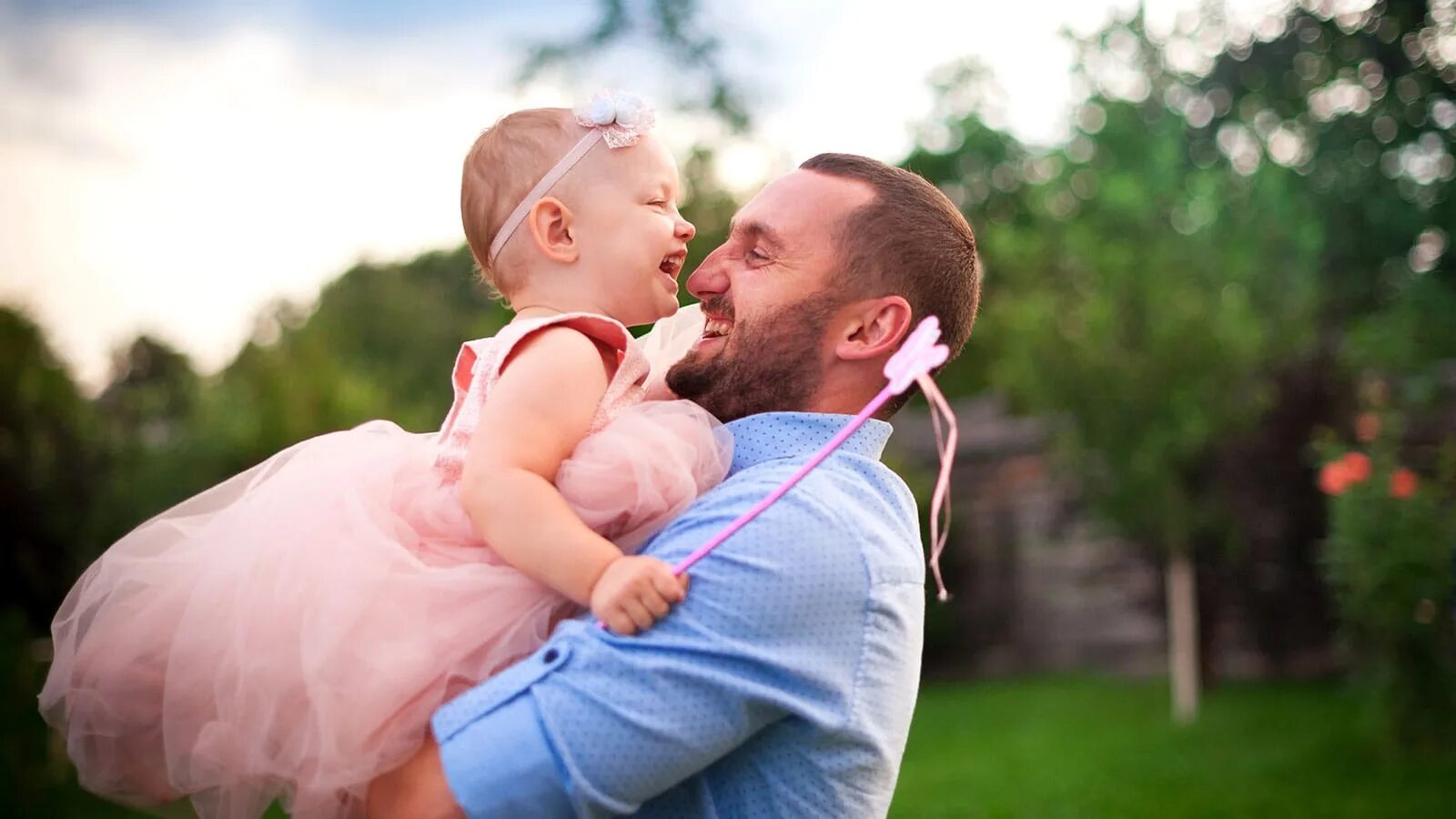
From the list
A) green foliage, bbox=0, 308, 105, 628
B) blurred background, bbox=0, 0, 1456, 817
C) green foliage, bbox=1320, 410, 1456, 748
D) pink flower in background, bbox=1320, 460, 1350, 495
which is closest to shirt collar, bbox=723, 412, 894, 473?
blurred background, bbox=0, 0, 1456, 817

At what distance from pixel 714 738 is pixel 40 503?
9507 millimetres

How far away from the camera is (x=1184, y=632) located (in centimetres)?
1082

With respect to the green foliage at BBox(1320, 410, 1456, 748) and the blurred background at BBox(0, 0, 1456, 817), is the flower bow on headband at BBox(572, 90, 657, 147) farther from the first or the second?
the green foliage at BBox(1320, 410, 1456, 748)

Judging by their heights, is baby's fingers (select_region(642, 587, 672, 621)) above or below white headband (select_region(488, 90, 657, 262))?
below

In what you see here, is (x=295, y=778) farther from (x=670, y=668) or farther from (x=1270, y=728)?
(x=1270, y=728)

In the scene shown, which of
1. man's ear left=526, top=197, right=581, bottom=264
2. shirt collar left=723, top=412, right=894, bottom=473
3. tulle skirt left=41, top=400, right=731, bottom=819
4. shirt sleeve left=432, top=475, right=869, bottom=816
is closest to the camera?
shirt sleeve left=432, top=475, right=869, bottom=816

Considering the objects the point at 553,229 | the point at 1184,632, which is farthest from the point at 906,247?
the point at 1184,632

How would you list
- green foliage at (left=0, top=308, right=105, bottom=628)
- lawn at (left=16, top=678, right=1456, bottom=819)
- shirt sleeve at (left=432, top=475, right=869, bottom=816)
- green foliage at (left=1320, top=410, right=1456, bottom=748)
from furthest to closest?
green foliage at (left=0, top=308, right=105, bottom=628), green foliage at (left=1320, top=410, right=1456, bottom=748), lawn at (left=16, top=678, right=1456, bottom=819), shirt sleeve at (left=432, top=475, right=869, bottom=816)

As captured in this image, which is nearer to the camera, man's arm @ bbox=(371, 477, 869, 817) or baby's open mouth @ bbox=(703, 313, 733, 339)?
man's arm @ bbox=(371, 477, 869, 817)

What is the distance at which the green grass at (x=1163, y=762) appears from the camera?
7.75 m

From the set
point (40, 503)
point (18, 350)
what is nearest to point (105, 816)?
A: point (40, 503)

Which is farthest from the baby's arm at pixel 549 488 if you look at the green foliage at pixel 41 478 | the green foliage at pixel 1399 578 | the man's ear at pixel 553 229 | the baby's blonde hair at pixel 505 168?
the green foliage at pixel 41 478

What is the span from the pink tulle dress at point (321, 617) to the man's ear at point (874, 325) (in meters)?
0.26

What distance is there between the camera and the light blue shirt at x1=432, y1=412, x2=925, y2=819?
4.98 ft
